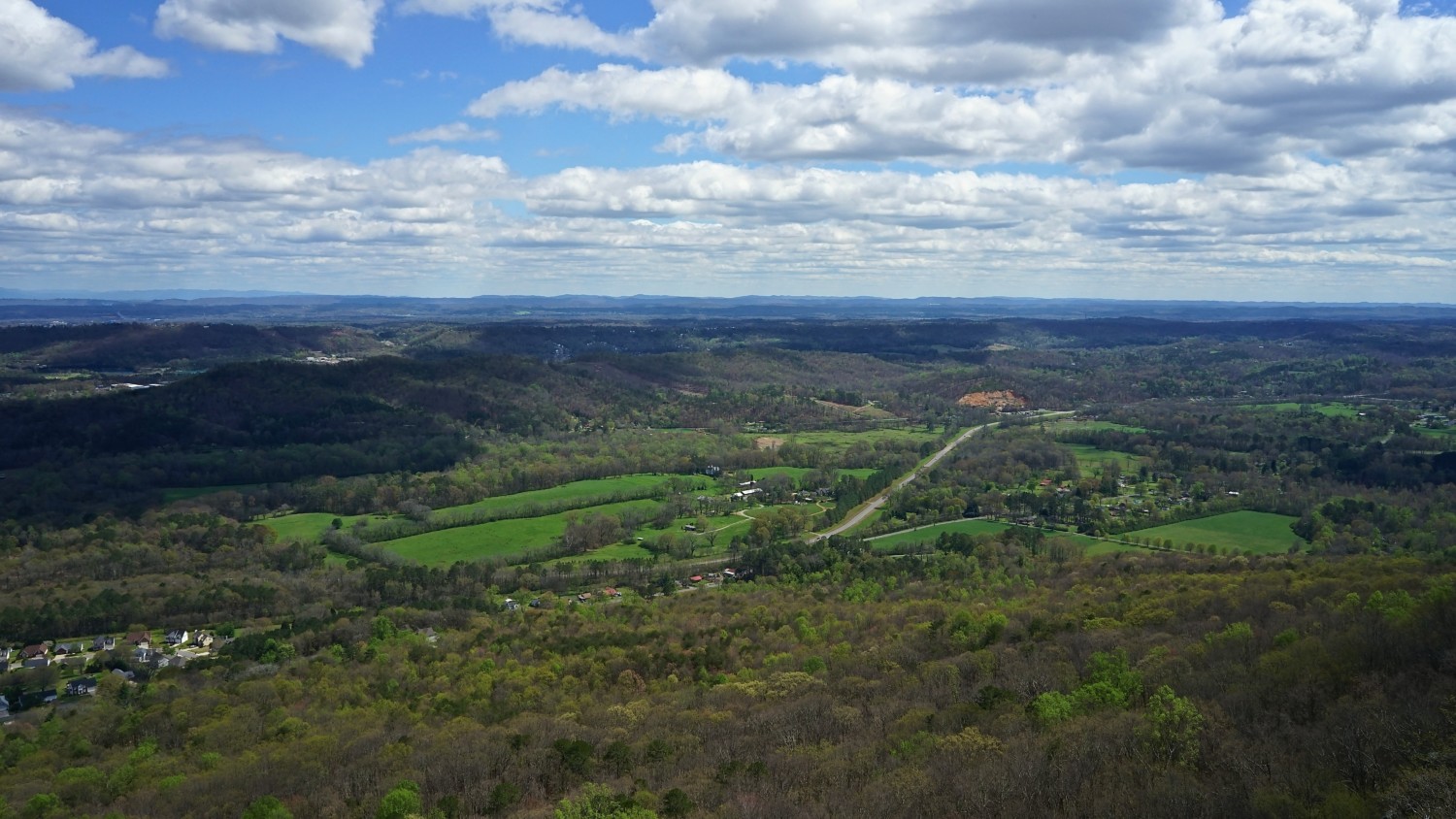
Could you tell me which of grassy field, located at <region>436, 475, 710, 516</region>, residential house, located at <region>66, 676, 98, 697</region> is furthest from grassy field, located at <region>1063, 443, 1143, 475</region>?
residential house, located at <region>66, 676, 98, 697</region>

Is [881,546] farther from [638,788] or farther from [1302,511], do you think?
[638,788]

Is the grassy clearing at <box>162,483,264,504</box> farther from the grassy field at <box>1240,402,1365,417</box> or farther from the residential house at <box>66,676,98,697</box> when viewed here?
the grassy field at <box>1240,402,1365,417</box>

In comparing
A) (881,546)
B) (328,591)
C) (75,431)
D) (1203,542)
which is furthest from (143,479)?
(1203,542)

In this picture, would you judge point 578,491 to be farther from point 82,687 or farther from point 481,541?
point 82,687

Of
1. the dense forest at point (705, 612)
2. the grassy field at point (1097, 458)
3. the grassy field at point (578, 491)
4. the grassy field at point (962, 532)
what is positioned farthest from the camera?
the grassy field at point (1097, 458)

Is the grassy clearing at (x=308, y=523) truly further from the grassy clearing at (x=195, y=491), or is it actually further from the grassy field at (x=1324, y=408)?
the grassy field at (x=1324, y=408)

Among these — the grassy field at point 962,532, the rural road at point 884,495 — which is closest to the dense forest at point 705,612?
the grassy field at point 962,532

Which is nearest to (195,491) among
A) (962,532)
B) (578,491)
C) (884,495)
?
(578,491)
